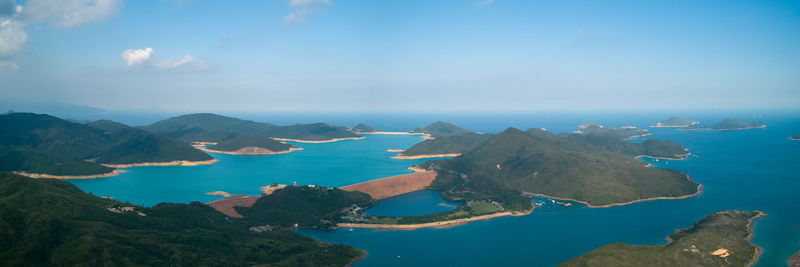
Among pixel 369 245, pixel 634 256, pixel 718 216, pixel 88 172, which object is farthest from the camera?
pixel 88 172

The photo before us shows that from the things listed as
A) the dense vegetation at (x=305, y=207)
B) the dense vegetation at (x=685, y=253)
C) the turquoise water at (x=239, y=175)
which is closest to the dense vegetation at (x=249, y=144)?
the turquoise water at (x=239, y=175)

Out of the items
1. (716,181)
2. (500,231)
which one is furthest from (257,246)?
(716,181)

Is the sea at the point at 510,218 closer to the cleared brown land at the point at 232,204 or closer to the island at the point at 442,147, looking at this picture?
the island at the point at 442,147

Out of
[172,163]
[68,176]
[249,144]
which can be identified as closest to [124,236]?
[68,176]

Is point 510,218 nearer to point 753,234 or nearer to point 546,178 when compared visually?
point 546,178

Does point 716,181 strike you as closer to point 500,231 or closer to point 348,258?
point 500,231

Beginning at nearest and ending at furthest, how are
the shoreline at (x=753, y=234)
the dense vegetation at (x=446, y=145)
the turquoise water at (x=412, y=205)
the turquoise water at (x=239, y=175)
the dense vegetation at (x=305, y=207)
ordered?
the shoreline at (x=753, y=234), the dense vegetation at (x=305, y=207), the turquoise water at (x=412, y=205), the turquoise water at (x=239, y=175), the dense vegetation at (x=446, y=145)
